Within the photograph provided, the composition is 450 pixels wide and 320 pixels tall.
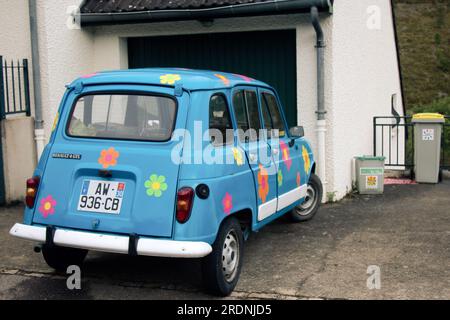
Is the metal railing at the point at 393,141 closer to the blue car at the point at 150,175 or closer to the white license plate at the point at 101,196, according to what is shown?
the blue car at the point at 150,175

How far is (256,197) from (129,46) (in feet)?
17.5

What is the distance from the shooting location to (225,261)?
539 cm

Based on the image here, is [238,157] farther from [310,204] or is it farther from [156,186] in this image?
[310,204]

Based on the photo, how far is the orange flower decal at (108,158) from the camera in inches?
203

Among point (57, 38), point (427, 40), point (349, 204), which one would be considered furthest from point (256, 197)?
point (427, 40)

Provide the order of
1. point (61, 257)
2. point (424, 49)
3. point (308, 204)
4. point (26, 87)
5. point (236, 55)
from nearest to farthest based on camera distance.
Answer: point (61, 257) → point (308, 204) → point (26, 87) → point (236, 55) → point (424, 49)

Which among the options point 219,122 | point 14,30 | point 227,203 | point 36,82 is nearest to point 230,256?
point 227,203

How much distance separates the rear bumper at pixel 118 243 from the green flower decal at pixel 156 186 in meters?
0.36

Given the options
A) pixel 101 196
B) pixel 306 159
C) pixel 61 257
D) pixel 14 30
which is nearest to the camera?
pixel 101 196

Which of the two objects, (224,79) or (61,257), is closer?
(224,79)

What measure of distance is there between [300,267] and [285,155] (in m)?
1.25

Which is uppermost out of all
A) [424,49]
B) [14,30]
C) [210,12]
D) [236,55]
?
[424,49]

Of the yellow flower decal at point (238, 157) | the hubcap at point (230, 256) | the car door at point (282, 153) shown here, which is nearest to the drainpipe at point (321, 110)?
the car door at point (282, 153)
